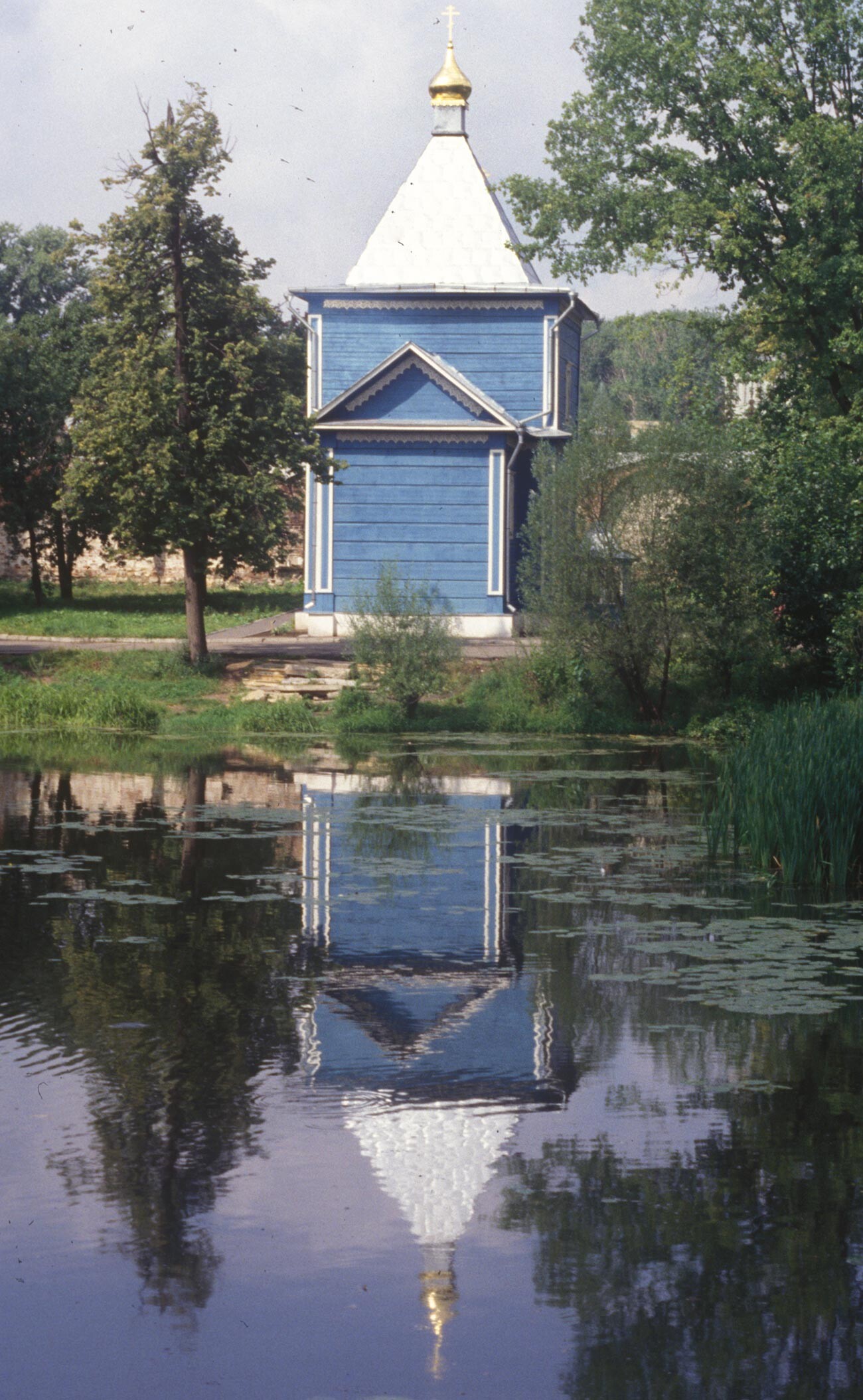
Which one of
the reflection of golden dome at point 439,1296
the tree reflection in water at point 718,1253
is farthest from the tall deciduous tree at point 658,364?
the reflection of golden dome at point 439,1296

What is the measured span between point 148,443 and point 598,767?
10.1m

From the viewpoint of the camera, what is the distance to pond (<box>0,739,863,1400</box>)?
432cm

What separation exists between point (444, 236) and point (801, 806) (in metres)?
25.2

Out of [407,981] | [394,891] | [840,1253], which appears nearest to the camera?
[840,1253]

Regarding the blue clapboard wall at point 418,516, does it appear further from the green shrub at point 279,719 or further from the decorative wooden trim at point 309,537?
the green shrub at point 279,719

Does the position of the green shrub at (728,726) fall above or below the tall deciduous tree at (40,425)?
below

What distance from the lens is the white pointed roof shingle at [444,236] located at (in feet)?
111

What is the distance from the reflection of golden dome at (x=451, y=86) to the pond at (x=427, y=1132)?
89.3 ft

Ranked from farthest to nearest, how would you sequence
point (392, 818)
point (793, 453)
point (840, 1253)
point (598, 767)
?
point (793, 453) < point (598, 767) < point (392, 818) < point (840, 1253)

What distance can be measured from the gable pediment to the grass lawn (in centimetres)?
544

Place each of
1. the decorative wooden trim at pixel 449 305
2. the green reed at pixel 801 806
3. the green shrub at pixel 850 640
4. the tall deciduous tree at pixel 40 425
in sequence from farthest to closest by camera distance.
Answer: the tall deciduous tree at pixel 40 425 → the decorative wooden trim at pixel 449 305 → the green shrub at pixel 850 640 → the green reed at pixel 801 806

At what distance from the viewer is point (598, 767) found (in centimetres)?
1895

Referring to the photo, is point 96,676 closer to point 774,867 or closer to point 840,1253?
point 774,867

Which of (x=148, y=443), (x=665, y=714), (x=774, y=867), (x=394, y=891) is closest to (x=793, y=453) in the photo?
(x=665, y=714)
